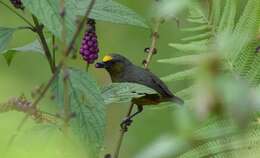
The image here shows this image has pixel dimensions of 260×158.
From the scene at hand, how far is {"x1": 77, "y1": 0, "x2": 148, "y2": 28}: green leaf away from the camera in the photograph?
2.38 metres

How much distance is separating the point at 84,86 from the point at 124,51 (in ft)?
13.3

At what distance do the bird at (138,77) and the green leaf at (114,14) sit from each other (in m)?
1.33

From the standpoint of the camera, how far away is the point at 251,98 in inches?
40.4

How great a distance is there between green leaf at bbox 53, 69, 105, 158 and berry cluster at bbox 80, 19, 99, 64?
6.9 inches

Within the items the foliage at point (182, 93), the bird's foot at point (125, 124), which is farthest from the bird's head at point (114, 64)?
the bird's foot at point (125, 124)

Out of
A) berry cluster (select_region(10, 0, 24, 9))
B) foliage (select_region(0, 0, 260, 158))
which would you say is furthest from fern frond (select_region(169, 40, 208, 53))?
berry cluster (select_region(10, 0, 24, 9))

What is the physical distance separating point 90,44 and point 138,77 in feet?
5.86

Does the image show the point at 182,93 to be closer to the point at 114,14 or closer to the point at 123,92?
the point at 123,92

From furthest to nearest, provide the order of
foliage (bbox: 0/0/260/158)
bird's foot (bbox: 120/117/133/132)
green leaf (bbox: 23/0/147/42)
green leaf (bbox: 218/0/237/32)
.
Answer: green leaf (bbox: 218/0/237/32)
bird's foot (bbox: 120/117/133/132)
green leaf (bbox: 23/0/147/42)
foliage (bbox: 0/0/260/158)

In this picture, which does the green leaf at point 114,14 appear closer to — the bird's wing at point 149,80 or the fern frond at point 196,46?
the fern frond at point 196,46

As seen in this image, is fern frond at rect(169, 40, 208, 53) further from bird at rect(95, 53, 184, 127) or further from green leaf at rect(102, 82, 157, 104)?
bird at rect(95, 53, 184, 127)

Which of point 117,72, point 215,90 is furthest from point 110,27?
point 215,90

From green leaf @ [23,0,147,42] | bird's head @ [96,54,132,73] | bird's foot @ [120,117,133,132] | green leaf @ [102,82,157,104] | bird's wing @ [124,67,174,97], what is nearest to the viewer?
green leaf @ [23,0,147,42]

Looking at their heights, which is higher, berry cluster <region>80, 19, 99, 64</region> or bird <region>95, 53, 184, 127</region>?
bird <region>95, 53, 184, 127</region>
